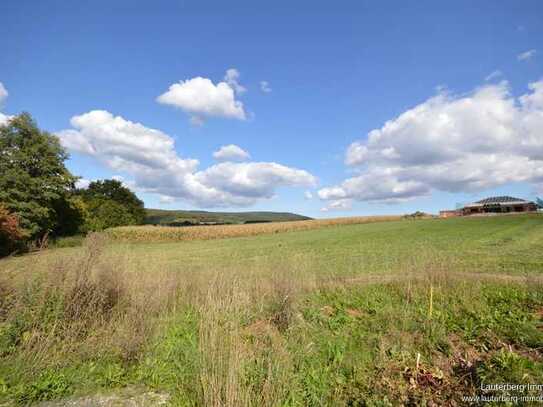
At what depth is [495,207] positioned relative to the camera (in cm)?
10325

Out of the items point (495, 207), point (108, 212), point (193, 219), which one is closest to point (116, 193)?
point (108, 212)

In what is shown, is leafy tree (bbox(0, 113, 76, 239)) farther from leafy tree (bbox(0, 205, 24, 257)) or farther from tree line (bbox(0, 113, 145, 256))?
leafy tree (bbox(0, 205, 24, 257))

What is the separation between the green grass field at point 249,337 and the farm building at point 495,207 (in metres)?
95.4

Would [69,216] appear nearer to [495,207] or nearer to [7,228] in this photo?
[7,228]

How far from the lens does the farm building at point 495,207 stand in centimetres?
9781

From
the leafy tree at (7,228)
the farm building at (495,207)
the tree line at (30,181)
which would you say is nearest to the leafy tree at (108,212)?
the tree line at (30,181)

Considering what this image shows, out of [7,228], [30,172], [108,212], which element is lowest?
[7,228]

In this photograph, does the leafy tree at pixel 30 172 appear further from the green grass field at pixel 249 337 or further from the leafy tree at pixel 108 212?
the leafy tree at pixel 108 212

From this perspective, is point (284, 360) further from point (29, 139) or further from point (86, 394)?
point (29, 139)

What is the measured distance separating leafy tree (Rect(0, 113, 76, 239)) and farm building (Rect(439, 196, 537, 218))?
3650 inches

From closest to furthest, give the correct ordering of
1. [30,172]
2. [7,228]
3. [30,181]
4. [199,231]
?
[7,228] → [30,181] → [30,172] → [199,231]

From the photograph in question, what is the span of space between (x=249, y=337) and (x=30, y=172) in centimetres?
4139

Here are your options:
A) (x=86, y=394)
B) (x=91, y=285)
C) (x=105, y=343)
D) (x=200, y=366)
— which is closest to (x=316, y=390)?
(x=200, y=366)

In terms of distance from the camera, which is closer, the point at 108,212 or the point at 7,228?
the point at 7,228
